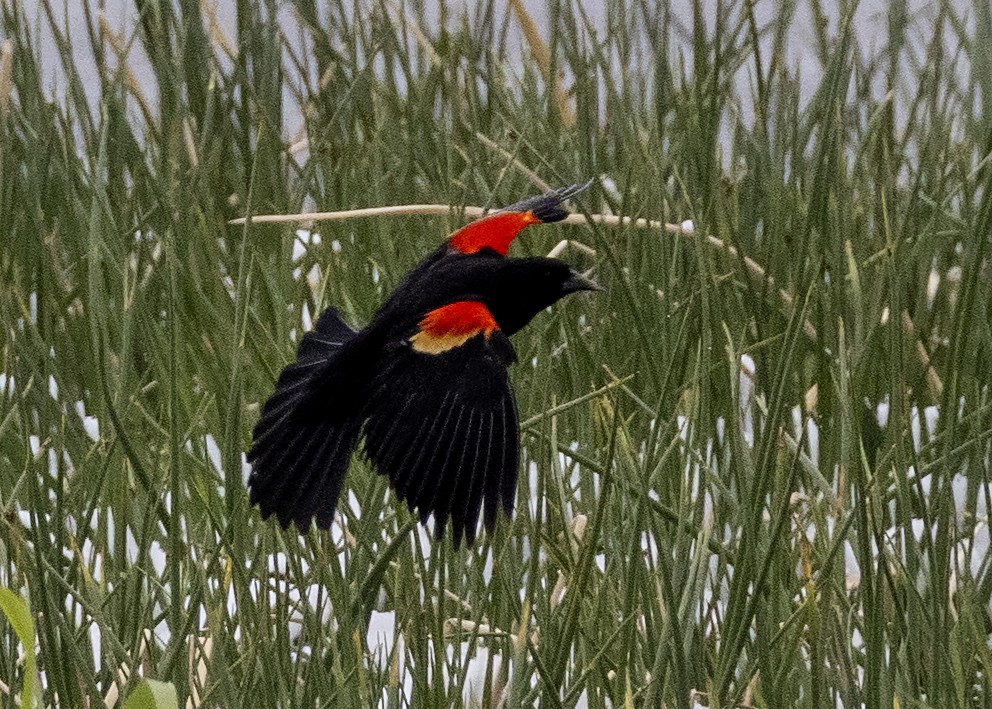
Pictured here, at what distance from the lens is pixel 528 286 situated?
1.21 meters

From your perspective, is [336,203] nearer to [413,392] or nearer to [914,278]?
→ [914,278]

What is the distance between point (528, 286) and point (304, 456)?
22 cm

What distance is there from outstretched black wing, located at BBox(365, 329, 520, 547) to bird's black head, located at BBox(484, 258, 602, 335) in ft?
0.12

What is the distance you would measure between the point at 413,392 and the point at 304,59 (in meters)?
1.57

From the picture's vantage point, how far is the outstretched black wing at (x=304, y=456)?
1.18 m

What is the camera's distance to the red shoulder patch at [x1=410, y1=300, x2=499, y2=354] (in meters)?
1.17

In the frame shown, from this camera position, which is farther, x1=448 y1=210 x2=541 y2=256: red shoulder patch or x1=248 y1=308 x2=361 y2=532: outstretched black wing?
x1=448 y1=210 x2=541 y2=256: red shoulder patch

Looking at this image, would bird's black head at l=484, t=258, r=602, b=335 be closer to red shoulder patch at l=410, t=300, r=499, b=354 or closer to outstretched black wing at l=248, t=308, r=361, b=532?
red shoulder patch at l=410, t=300, r=499, b=354

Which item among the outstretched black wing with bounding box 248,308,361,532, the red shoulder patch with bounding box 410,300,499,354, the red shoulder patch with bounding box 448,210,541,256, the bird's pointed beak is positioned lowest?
the outstretched black wing with bounding box 248,308,361,532

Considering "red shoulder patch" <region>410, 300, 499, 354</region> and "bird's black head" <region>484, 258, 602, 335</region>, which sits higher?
"bird's black head" <region>484, 258, 602, 335</region>

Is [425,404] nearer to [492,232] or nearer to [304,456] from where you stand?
[304,456]

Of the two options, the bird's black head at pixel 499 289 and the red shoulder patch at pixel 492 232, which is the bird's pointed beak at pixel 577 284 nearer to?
the bird's black head at pixel 499 289

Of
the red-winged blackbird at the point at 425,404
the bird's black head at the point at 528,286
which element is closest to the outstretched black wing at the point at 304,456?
the red-winged blackbird at the point at 425,404

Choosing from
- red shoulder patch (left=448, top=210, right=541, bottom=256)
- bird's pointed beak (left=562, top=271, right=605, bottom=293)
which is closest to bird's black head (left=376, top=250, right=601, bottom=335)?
bird's pointed beak (left=562, top=271, right=605, bottom=293)
